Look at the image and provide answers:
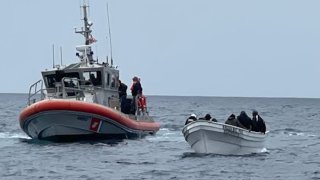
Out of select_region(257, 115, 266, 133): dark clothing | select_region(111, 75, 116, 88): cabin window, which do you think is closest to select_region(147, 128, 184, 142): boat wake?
select_region(111, 75, 116, 88): cabin window

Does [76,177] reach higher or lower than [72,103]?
lower

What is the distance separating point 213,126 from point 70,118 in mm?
6522

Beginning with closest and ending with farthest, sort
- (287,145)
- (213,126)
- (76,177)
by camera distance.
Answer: (76,177) < (213,126) < (287,145)

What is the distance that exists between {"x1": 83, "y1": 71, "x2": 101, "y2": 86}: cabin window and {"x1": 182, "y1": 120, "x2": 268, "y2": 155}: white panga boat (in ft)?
22.4

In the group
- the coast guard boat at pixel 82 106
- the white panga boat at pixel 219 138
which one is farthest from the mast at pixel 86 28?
the white panga boat at pixel 219 138

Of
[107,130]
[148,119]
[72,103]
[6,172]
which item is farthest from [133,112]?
[6,172]

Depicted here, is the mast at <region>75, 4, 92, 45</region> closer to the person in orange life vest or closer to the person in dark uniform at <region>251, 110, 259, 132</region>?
the person in orange life vest

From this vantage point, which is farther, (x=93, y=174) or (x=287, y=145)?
(x=287, y=145)

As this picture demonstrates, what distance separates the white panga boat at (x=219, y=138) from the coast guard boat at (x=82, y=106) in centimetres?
467

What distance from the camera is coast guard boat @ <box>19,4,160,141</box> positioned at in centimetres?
3219

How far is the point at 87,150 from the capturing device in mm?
31031

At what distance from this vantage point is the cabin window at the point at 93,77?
1398 inches

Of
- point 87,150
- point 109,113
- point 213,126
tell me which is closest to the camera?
point 213,126

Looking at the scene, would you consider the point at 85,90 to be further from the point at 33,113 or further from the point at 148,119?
the point at 148,119
